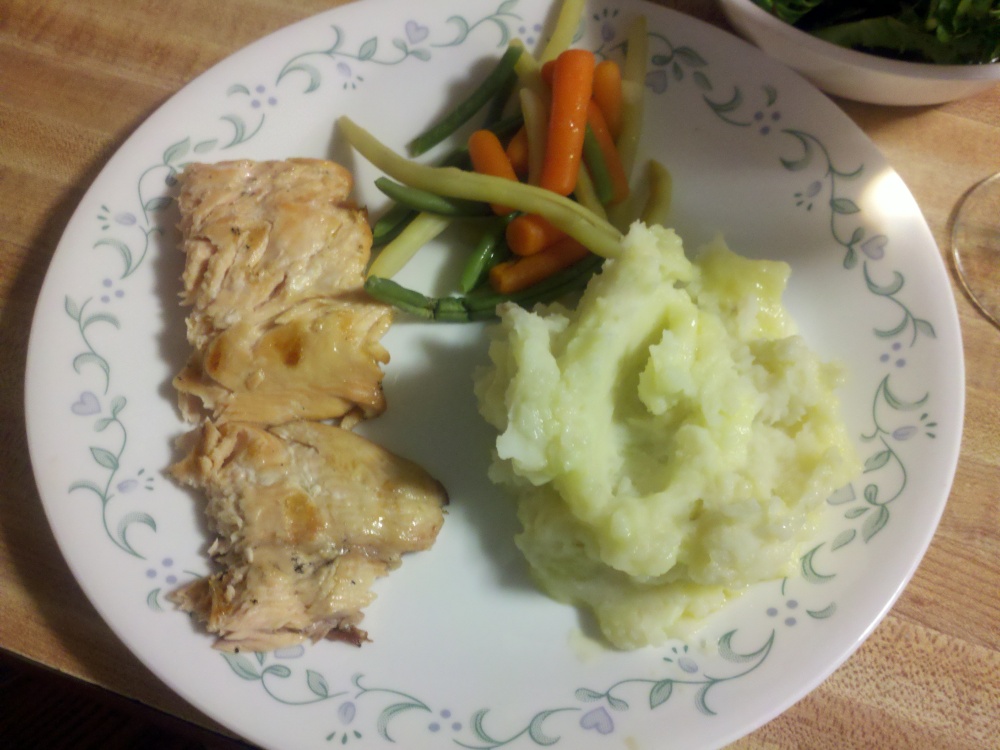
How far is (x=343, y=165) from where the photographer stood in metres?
3.48

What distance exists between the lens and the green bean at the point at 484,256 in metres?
3.28

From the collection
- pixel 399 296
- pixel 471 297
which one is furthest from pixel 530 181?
pixel 399 296

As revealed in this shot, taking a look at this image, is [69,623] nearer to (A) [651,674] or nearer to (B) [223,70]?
(A) [651,674]

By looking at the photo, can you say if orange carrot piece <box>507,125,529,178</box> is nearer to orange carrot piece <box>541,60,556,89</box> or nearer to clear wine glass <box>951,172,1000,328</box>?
orange carrot piece <box>541,60,556,89</box>

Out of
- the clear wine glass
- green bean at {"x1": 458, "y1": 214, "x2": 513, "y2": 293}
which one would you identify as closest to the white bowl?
the clear wine glass

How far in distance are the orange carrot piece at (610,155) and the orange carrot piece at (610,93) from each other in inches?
1.7

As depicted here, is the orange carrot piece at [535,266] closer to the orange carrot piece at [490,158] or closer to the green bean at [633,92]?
the orange carrot piece at [490,158]

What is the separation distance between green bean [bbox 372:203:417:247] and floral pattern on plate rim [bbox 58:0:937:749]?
2.11 ft

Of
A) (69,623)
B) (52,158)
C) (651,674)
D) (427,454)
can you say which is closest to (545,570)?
(651,674)

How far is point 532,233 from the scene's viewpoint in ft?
10.6

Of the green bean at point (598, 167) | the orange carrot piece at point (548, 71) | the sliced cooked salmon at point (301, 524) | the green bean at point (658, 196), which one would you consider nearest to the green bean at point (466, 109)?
the orange carrot piece at point (548, 71)

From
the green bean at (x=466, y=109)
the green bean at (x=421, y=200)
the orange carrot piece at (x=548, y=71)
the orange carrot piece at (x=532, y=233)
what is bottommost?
the orange carrot piece at (x=532, y=233)

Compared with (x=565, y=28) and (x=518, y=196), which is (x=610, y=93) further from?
(x=518, y=196)

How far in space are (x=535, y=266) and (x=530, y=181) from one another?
41cm
